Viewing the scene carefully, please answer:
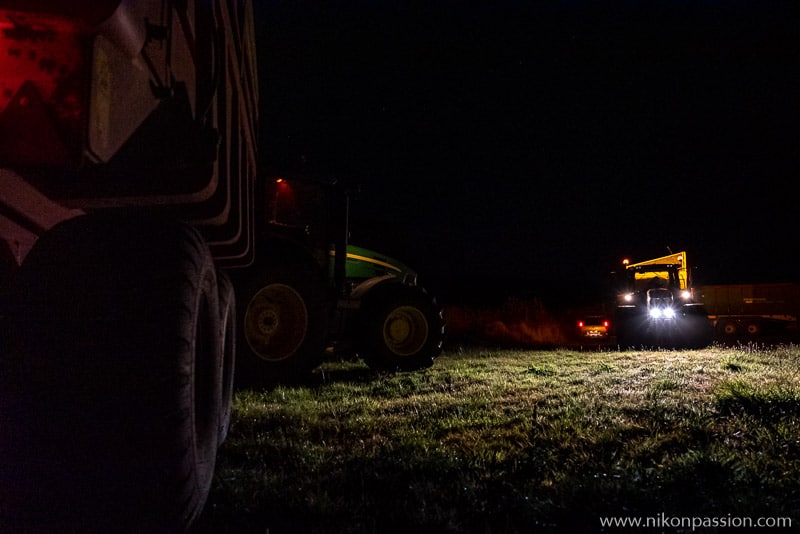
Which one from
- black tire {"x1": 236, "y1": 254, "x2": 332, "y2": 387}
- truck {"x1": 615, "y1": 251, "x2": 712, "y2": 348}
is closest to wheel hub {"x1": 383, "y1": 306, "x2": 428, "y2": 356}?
black tire {"x1": 236, "y1": 254, "x2": 332, "y2": 387}

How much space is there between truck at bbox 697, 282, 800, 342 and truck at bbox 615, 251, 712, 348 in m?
2.88

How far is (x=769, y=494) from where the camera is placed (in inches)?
104

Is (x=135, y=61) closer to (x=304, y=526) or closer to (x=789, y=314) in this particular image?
(x=304, y=526)

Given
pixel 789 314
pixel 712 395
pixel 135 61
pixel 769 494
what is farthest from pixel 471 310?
pixel 135 61

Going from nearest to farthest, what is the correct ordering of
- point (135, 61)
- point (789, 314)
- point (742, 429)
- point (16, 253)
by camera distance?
point (135, 61), point (16, 253), point (742, 429), point (789, 314)

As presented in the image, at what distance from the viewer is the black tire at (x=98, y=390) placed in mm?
1471

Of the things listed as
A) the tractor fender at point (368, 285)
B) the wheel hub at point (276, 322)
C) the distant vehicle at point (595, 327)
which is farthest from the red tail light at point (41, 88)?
the distant vehicle at point (595, 327)

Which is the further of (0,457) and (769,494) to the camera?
(769,494)

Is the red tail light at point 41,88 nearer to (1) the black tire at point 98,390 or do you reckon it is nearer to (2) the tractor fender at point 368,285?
(1) the black tire at point 98,390

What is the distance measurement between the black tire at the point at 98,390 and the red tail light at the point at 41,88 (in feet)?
1.13

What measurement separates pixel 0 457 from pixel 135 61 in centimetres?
114

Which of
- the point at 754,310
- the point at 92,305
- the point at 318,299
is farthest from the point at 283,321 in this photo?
the point at 754,310

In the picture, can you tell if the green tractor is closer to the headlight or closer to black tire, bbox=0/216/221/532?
black tire, bbox=0/216/221/532

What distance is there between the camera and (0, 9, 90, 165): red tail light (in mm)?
1327
